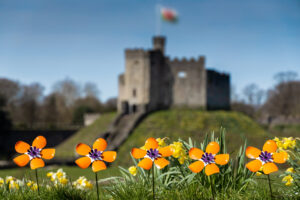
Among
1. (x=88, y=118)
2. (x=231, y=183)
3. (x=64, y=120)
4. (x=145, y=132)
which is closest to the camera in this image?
(x=231, y=183)

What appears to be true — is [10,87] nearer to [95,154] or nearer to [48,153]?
[48,153]

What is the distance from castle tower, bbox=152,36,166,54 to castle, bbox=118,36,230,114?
41.0 inches

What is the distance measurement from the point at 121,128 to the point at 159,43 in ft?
36.7

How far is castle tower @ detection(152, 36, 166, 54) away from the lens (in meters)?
35.6

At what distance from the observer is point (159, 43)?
35.7m

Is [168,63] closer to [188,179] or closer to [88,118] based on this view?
[88,118]

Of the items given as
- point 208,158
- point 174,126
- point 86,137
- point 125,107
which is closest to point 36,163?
point 208,158

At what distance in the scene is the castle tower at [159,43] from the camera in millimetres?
35625

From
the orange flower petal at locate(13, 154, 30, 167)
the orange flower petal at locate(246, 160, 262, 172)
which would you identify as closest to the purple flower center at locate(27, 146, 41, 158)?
the orange flower petal at locate(13, 154, 30, 167)

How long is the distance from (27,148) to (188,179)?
5.83 feet

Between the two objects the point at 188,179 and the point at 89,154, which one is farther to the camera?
the point at 188,179

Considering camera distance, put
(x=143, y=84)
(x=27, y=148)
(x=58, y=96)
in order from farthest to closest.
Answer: (x=58, y=96) → (x=143, y=84) → (x=27, y=148)

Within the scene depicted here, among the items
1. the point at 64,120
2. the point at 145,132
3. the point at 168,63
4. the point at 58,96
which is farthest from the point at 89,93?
the point at 145,132

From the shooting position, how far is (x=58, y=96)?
2276 inches
